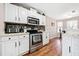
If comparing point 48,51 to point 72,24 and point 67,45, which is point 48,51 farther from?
point 72,24

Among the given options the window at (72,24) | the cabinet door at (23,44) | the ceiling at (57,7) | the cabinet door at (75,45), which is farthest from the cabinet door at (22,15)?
the window at (72,24)

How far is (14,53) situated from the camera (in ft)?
7.41

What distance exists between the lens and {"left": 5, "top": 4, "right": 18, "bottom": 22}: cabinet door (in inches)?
94.6

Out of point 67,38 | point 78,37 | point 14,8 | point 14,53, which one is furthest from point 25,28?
point 78,37

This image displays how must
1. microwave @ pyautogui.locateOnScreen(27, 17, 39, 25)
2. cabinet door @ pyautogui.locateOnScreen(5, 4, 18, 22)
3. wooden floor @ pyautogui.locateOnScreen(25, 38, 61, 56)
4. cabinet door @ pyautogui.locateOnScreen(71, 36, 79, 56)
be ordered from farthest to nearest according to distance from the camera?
microwave @ pyautogui.locateOnScreen(27, 17, 39, 25) < wooden floor @ pyautogui.locateOnScreen(25, 38, 61, 56) < cabinet door @ pyautogui.locateOnScreen(5, 4, 18, 22) < cabinet door @ pyautogui.locateOnScreen(71, 36, 79, 56)

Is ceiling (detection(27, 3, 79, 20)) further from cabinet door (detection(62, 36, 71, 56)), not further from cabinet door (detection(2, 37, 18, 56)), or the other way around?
cabinet door (detection(62, 36, 71, 56))

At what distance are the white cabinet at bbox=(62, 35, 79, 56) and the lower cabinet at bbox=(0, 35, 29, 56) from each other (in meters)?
1.21

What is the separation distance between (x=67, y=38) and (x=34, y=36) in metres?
1.44

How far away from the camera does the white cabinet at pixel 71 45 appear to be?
1.81 meters

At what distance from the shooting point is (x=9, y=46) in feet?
6.86

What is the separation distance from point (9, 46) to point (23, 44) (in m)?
0.57

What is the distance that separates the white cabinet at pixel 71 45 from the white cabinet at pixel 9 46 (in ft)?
4.16

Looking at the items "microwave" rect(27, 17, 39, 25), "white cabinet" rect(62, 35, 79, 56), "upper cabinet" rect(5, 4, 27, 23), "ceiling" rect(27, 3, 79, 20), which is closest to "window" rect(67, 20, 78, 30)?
"ceiling" rect(27, 3, 79, 20)

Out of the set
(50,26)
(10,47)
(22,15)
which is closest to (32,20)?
(22,15)
